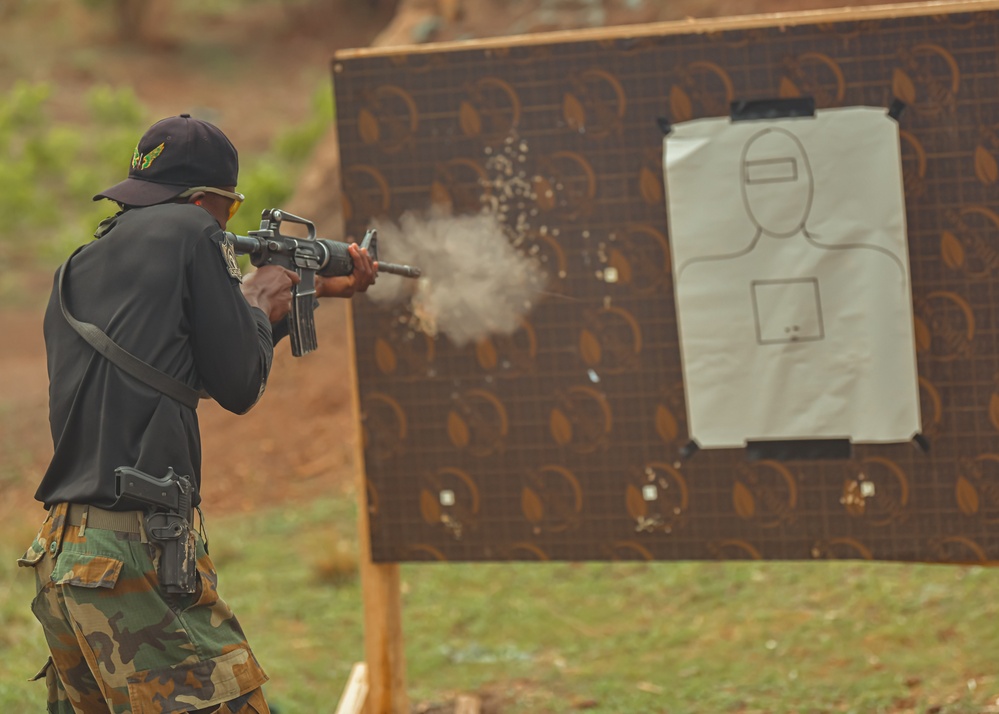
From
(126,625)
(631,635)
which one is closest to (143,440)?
(126,625)

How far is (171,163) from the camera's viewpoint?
95.3 inches

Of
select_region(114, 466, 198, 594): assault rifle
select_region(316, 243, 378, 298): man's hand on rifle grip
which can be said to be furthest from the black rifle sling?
select_region(316, 243, 378, 298): man's hand on rifle grip

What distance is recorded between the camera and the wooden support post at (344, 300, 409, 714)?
3664 mm

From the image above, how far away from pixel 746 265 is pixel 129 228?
5.89 ft

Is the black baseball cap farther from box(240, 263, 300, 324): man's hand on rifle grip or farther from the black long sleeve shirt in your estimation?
box(240, 263, 300, 324): man's hand on rifle grip

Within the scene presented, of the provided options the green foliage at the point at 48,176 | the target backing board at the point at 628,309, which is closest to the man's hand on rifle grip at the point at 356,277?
the target backing board at the point at 628,309

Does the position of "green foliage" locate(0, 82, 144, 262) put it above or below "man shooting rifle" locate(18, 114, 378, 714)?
above

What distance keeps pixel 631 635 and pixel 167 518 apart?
9.13 ft

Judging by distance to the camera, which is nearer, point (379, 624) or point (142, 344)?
point (142, 344)

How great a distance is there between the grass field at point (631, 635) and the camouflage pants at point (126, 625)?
6.20 ft

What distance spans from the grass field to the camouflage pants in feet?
6.20

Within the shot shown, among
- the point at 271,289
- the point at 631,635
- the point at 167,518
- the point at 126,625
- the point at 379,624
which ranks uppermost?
the point at 271,289

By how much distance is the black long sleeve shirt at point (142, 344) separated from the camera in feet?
7.57

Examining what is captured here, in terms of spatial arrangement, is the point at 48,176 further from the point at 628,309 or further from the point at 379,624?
the point at 628,309
